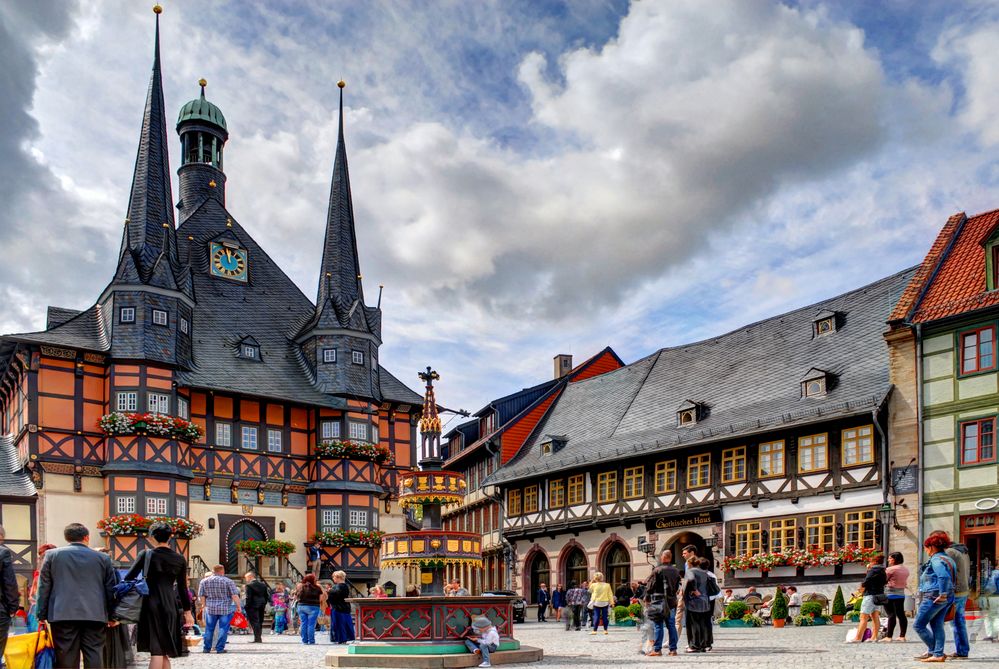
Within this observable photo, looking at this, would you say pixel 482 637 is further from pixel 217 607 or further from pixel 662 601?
pixel 217 607

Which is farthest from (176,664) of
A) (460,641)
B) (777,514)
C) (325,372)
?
(325,372)

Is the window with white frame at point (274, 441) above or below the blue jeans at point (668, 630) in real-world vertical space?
above

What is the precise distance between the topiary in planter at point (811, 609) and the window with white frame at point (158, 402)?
21991mm

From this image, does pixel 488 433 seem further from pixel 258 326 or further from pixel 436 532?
pixel 436 532

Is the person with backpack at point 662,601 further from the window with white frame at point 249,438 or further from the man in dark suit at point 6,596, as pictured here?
the window with white frame at point 249,438

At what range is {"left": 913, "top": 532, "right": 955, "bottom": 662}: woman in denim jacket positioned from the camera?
1258 centimetres

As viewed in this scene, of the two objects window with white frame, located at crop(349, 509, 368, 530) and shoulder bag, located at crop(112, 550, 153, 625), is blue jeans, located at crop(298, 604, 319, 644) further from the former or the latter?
window with white frame, located at crop(349, 509, 368, 530)

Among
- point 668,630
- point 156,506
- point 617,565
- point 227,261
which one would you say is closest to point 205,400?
point 156,506

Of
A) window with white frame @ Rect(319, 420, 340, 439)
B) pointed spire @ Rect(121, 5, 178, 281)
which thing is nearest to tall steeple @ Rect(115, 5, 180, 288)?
pointed spire @ Rect(121, 5, 178, 281)

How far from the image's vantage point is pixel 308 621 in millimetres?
21703

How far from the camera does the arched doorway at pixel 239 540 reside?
133 ft

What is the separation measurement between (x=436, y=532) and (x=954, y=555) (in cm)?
733

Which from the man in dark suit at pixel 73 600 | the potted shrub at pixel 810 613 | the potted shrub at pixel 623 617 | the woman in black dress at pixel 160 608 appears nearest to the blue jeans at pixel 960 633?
the woman in black dress at pixel 160 608

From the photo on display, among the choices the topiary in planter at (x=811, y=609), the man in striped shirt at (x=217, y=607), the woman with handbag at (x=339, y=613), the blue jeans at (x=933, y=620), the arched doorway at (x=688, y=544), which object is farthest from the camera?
the arched doorway at (x=688, y=544)
